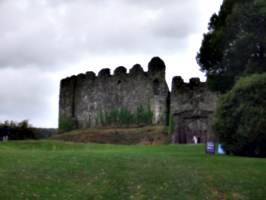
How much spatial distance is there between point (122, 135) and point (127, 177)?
30916 mm

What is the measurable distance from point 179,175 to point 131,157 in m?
4.42

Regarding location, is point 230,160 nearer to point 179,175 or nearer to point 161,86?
point 179,175

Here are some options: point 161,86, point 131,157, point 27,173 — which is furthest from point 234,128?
point 161,86

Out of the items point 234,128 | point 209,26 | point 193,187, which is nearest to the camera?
point 193,187

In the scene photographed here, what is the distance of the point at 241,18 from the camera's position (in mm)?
37312

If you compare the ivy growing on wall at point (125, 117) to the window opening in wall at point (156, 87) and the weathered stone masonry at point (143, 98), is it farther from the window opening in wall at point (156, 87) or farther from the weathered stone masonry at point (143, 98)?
the window opening in wall at point (156, 87)

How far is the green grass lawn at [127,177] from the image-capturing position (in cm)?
2136

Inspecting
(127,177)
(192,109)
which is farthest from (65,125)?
(127,177)

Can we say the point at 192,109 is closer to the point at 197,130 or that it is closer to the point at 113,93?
the point at 197,130

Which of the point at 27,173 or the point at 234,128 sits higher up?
the point at 234,128

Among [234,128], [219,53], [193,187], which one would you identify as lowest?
[193,187]

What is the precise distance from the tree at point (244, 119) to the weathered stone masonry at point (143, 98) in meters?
19.5

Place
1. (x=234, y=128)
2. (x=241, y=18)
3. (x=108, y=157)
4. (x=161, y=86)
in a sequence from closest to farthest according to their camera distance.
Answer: (x=108, y=157), (x=234, y=128), (x=241, y=18), (x=161, y=86)

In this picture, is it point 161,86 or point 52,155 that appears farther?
point 161,86
